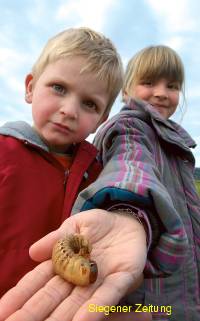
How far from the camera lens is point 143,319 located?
6.65 feet

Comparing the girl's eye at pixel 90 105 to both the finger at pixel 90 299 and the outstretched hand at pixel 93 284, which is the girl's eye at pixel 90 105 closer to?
the outstretched hand at pixel 93 284

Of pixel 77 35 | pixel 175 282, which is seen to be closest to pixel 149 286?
pixel 175 282

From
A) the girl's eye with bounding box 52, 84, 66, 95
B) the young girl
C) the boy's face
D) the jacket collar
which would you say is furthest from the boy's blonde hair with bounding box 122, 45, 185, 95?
the girl's eye with bounding box 52, 84, 66, 95

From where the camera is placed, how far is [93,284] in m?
1.79

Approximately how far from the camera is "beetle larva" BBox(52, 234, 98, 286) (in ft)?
5.69

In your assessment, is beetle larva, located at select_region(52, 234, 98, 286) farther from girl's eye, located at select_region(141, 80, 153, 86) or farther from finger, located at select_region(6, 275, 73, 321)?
girl's eye, located at select_region(141, 80, 153, 86)

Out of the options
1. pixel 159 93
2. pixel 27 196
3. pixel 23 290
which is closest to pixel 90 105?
pixel 27 196

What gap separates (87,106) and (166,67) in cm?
107

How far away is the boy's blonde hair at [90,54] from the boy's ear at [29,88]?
0.08 meters

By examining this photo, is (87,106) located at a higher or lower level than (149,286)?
higher

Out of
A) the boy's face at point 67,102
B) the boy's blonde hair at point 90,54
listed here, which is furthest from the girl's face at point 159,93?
the boy's face at point 67,102

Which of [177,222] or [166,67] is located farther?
[166,67]

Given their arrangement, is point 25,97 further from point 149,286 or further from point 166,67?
point 149,286

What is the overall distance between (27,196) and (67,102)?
63 centimetres
